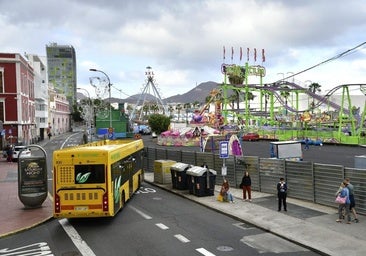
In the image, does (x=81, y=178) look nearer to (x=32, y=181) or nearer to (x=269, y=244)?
(x=32, y=181)

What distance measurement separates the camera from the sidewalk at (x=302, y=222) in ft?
39.7

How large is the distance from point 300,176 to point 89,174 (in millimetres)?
9550

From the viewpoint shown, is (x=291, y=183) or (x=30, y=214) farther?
(x=291, y=183)

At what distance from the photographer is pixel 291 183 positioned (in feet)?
65.2

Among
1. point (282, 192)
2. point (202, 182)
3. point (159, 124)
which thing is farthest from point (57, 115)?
point (282, 192)

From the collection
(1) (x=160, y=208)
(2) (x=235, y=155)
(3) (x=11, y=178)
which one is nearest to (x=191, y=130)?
(3) (x=11, y=178)

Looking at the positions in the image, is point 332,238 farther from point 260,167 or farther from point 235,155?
point 235,155

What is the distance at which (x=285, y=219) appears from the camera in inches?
613

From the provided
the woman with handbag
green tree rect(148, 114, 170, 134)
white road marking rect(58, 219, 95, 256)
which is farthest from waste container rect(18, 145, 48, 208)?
green tree rect(148, 114, 170, 134)

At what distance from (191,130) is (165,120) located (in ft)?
76.2

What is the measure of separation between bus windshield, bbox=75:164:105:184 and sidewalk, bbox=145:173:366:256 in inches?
207

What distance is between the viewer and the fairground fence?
16141mm

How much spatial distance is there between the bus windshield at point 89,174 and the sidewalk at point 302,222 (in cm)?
527

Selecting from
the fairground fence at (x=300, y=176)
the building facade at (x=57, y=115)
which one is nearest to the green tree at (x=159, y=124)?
the building facade at (x=57, y=115)
